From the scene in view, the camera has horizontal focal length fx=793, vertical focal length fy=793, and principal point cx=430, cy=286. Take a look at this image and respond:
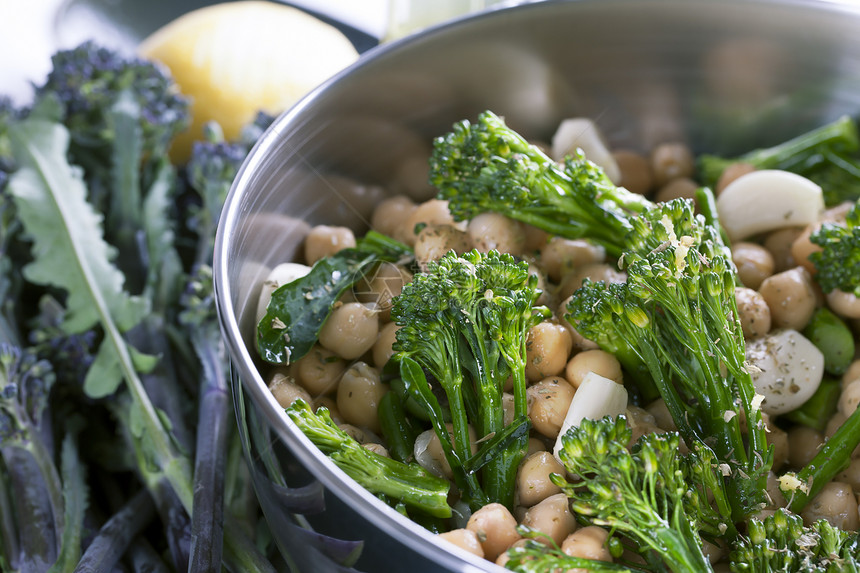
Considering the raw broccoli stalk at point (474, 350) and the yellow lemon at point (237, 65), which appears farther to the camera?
the yellow lemon at point (237, 65)

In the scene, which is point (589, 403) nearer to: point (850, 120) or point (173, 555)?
point (173, 555)

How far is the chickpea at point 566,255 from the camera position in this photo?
926 millimetres

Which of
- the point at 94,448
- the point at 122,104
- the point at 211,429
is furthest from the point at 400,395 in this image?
the point at 122,104

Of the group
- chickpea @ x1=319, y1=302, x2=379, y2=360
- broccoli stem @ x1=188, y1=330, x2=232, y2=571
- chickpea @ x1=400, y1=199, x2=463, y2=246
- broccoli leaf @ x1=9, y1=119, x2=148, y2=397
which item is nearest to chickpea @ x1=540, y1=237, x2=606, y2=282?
chickpea @ x1=400, y1=199, x2=463, y2=246

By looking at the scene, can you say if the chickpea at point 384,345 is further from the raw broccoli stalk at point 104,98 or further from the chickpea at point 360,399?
the raw broccoli stalk at point 104,98

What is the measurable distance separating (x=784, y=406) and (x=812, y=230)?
25 cm

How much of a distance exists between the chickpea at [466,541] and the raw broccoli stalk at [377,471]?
0.19ft

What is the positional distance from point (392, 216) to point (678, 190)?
1.36 feet

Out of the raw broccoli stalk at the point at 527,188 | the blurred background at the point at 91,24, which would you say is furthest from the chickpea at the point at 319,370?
the blurred background at the point at 91,24

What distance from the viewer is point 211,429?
3.21 ft

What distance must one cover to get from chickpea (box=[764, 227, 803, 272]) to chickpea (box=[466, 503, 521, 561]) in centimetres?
56

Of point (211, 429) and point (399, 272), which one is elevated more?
point (399, 272)

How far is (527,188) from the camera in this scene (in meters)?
0.89

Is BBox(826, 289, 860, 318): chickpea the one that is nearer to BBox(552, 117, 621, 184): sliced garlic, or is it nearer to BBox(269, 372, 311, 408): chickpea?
BBox(552, 117, 621, 184): sliced garlic
